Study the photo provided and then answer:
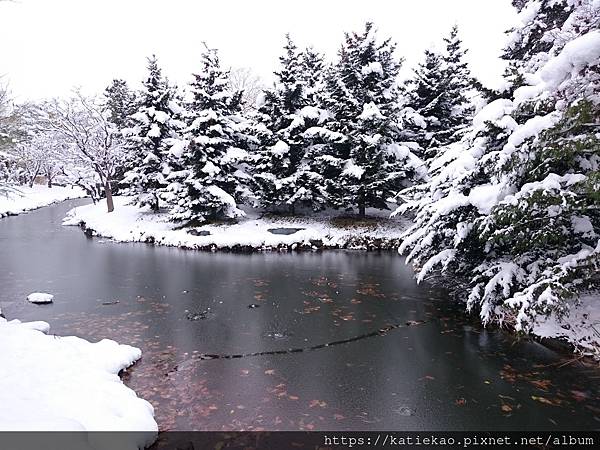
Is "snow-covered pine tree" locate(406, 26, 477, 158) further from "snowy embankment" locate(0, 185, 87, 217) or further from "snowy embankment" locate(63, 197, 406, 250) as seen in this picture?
"snowy embankment" locate(0, 185, 87, 217)

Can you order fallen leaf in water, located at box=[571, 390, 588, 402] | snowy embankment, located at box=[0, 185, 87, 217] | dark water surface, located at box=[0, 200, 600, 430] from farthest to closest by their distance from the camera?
snowy embankment, located at box=[0, 185, 87, 217] → fallen leaf in water, located at box=[571, 390, 588, 402] → dark water surface, located at box=[0, 200, 600, 430]

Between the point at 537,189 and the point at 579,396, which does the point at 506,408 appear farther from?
the point at 537,189

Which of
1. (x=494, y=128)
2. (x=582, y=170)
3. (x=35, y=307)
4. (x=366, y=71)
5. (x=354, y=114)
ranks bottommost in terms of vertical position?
(x=35, y=307)

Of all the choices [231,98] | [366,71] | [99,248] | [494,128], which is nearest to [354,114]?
[366,71]

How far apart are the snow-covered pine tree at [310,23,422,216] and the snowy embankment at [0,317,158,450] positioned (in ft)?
47.5

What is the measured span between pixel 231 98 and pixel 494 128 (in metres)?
16.2

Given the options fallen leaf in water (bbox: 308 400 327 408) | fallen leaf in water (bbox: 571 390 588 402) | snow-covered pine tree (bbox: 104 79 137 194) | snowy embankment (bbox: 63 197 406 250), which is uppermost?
snow-covered pine tree (bbox: 104 79 137 194)

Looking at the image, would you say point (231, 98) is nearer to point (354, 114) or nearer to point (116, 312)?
point (354, 114)

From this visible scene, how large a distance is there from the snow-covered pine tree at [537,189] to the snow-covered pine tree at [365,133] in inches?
392

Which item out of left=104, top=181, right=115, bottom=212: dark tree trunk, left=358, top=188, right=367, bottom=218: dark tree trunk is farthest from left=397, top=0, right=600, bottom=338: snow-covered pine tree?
left=104, top=181, right=115, bottom=212: dark tree trunk

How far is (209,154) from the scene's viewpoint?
20453 millimetres

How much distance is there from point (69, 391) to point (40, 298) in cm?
662

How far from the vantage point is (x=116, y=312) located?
9305mm

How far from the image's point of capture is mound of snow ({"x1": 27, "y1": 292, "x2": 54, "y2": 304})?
396 inches
